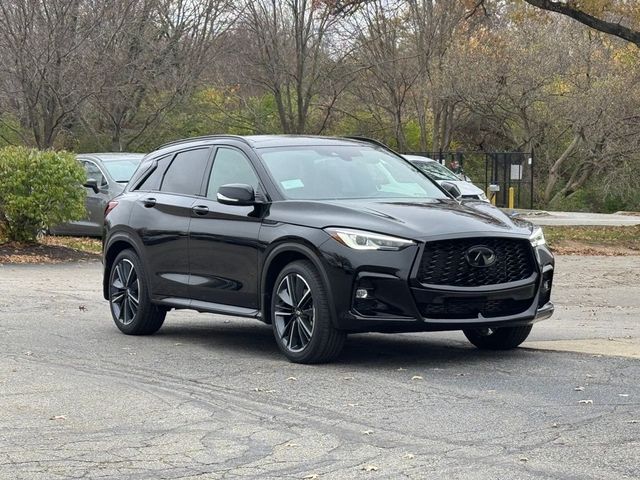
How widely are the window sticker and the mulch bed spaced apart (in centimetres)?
1003

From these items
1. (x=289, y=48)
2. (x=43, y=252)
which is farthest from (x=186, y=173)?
(x=289, y=48)

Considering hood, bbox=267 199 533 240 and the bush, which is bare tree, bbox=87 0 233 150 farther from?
hood, bbox=267 199 533 240

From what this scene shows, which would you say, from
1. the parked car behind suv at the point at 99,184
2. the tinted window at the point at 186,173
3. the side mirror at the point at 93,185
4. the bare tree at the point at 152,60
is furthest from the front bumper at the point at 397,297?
the bare tree at the point at 152,60

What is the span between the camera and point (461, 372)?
28.2 ft

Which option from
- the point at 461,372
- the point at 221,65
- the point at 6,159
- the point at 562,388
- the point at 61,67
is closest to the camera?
the point at 562,388

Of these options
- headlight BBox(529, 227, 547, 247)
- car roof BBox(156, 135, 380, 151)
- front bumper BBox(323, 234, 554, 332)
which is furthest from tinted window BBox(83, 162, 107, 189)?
front bumper BBox(323, 234, 554, 332)

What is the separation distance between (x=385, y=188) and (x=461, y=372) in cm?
193

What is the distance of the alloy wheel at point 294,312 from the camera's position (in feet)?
29.2

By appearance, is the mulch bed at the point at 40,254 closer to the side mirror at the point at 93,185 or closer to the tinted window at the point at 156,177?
the side mirror at the point at 93,185

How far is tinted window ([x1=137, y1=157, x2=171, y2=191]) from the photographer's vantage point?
11.2m

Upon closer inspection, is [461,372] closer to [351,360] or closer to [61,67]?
[351,360]

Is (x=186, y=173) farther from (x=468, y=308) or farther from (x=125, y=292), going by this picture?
(x=468, y=308)

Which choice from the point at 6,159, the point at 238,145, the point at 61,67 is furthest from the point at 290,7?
the point at 238,145

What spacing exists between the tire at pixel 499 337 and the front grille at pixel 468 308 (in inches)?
25.8
